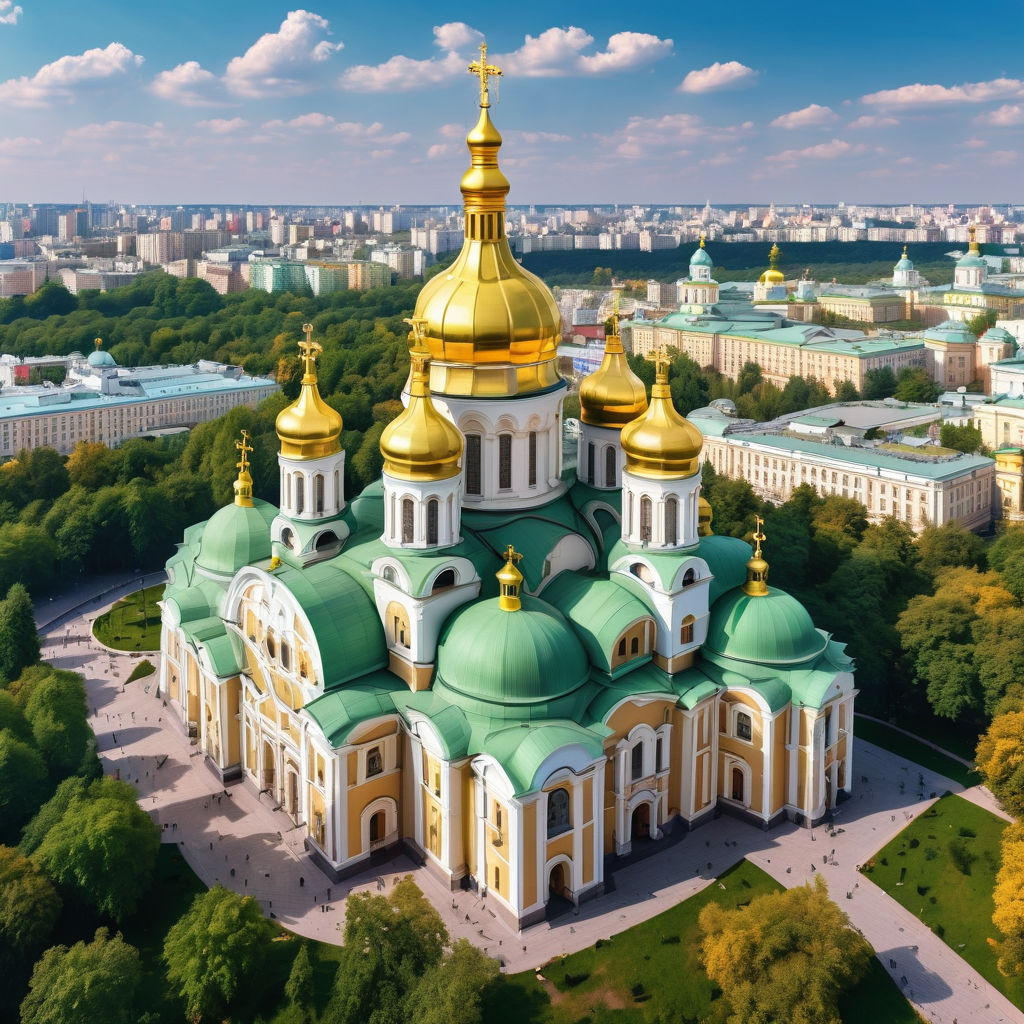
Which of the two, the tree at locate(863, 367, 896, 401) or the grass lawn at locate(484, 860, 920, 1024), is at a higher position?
the tree at locate(863, 367, 896, 401)

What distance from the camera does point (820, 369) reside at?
7031cm

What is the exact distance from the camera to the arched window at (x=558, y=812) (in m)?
19.8

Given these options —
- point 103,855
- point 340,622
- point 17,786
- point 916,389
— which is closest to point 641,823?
point 340,622

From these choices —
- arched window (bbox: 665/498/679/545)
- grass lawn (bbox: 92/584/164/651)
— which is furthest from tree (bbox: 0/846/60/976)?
grass lawn (bbox: 92/584/164/651)

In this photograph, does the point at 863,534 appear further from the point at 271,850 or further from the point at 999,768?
the point at 271,850

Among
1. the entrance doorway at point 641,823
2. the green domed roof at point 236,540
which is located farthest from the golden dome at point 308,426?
the entrance doorway at point 641,823

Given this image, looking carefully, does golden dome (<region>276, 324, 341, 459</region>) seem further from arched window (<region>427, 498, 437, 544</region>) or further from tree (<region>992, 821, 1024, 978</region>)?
tree (<region>992, 821, 1024, 978</region>)

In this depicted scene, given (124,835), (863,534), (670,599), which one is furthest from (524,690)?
(863,534)

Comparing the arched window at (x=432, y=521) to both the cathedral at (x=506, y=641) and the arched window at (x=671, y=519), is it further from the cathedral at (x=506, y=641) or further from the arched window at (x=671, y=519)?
the arched window at (x=671, y=519)

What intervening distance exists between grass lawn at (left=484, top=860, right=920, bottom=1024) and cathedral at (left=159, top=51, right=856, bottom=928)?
132 centimetres

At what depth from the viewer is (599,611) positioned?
2186 cm

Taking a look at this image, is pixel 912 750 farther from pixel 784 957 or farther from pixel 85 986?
pixel 85 986

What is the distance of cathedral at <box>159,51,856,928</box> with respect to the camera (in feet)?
66.5

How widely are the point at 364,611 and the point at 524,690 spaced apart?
12.8 feet
